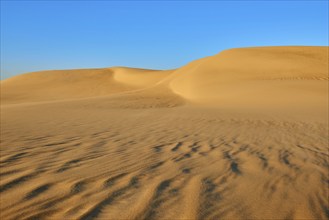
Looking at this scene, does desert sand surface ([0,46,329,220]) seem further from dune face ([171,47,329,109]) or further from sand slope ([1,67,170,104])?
sand slope ([1,67,170,104])

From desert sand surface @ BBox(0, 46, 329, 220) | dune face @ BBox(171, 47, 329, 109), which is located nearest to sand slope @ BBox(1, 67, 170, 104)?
dune face @ BBox(171, 47, 329, 109)

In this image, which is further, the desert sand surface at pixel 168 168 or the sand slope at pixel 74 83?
the sand slope at pixel 74 83

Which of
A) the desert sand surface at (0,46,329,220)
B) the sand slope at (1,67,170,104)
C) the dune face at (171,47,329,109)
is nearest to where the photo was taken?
the desert sand surface at (0,46,329,220)

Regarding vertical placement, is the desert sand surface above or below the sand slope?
below

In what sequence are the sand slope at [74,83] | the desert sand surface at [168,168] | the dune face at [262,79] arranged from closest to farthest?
1. the desert sand surface at [168,168]
2. the dune face at [262,79]
3. the sand slope at [74,83]

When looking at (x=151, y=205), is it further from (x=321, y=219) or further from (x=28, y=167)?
(x=28, y=167)

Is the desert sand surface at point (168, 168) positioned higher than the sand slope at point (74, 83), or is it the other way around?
the sand slope at point (74, 83)

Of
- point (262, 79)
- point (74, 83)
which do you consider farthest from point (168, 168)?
point (74, 83)

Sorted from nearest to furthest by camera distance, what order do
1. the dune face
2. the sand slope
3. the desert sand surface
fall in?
the desert sand surface → the dune face → the sand slope

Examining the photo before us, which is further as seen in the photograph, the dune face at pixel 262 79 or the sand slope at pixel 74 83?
the sand slope at pixel 74 83

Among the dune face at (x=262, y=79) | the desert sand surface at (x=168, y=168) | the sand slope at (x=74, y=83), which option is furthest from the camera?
the sand slope at (x=74, y=83)

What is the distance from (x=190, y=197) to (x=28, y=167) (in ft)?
6.60

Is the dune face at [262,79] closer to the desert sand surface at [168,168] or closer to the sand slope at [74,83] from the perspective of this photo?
the desert sand surface at [168,168]

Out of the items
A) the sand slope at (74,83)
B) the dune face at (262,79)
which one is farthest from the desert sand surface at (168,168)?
the sand slope at (74,83)
